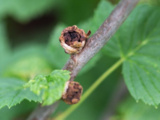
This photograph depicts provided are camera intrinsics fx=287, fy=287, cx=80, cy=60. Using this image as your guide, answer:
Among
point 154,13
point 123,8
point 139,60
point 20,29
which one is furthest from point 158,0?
point 20,29

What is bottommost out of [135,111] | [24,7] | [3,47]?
[135,111]

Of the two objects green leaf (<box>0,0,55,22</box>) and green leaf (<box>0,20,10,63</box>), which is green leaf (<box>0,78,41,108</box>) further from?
green leaf (<box>0,0,55,22</box>)

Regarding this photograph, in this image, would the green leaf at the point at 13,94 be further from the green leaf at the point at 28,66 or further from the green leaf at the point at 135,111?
the green leaf at the point at 135,111

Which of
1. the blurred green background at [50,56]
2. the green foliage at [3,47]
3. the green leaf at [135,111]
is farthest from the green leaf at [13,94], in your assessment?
the green foliage at [3,47]

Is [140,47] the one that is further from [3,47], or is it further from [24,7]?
[24,7]

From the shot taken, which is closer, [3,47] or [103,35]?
[103,35]

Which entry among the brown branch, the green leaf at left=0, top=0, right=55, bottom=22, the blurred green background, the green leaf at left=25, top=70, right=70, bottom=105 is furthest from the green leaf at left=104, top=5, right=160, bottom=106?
the green leaf at left=0, top=0, right=55, bottom=22

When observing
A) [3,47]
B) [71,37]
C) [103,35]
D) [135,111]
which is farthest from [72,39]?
[3,47]
